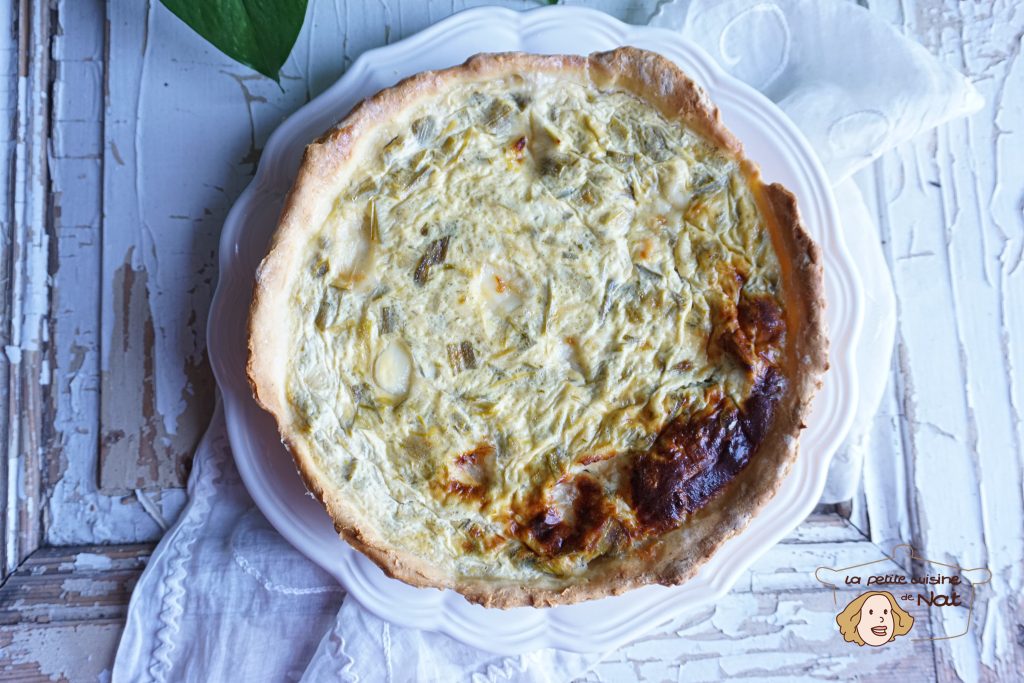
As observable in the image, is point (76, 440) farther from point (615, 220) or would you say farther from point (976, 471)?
point (976, 471)

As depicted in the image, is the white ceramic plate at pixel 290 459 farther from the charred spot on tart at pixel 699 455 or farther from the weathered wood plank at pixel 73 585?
the weathered wood plank at pixel 73 585

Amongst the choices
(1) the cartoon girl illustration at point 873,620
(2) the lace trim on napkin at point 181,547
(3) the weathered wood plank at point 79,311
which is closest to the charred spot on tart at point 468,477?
(2) the lace trim on napkin at point 181,547

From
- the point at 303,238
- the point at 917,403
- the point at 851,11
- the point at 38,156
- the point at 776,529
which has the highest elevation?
the point at 851,11

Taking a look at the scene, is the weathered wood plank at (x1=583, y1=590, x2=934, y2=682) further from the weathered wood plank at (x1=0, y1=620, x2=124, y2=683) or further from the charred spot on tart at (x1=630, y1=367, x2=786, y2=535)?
the weathered wood plank at (x1=0, y1=620, x2=124, y2=683)

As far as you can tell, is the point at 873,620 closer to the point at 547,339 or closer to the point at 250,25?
the point at 547,339

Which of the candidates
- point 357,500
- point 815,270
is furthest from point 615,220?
point 357,500

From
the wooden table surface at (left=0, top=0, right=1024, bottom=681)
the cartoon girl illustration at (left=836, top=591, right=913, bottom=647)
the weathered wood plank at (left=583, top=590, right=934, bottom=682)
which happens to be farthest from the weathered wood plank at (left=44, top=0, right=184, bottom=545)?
the cartoon girl illustration at (left=836, top=591, right=913, bottom=647)
